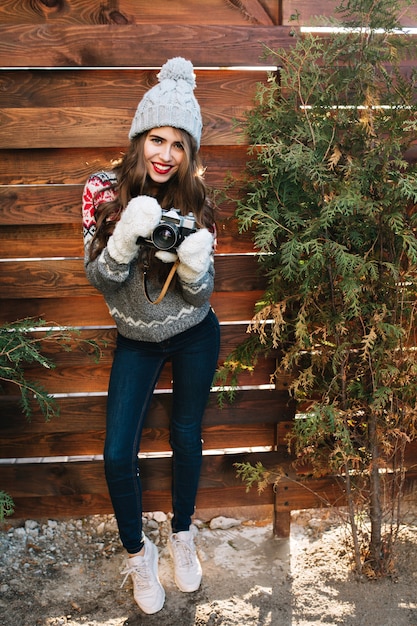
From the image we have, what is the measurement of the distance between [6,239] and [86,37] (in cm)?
90

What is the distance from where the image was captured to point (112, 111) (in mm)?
2555

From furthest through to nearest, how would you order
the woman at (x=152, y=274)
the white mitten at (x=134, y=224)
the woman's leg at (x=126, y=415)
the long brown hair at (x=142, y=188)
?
the woman's leg at (x=126, y=415) < the long brown hair at (x=142, y=188) < the woman at (x=152, y=274) < the white mitten at (x=134, y=224)

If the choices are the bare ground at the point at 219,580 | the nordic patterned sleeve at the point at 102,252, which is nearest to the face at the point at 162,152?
the nordic patterned sleeve at the point at 102,252

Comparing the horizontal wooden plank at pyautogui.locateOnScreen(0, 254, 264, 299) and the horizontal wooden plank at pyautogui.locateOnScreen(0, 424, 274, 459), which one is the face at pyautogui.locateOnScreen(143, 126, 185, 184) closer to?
the horizontal wooden plank at pyautogui.locateOnScreen(0, 254, 264, 299)

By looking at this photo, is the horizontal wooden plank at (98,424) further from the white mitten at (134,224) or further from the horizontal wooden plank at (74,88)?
the horizontal wooden plank at (74,88)

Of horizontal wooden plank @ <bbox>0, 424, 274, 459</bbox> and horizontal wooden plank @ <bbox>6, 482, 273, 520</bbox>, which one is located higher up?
Result: horizontal wooden plank @ <bbox>0, 424, 274, 459</bbox>

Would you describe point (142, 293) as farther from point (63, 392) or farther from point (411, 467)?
point (411, 467)

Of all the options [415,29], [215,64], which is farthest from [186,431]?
[415,29]

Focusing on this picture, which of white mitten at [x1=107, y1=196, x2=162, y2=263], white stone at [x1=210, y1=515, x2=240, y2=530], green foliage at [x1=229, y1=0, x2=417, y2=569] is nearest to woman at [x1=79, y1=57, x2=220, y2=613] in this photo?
white mitten at [x1=107, y1=196, x2=162, y2=263]

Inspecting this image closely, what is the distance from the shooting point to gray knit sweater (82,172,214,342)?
2.22 meters

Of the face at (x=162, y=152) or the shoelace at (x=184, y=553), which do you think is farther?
the shoelace at (x=184, y=553)

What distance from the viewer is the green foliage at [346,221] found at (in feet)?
7.09

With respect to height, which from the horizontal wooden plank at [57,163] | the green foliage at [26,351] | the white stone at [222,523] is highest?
the horizontal wooden plank at [57,163]

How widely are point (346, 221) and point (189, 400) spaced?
3.03 ft
